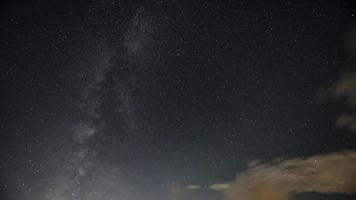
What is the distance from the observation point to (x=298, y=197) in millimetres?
102188

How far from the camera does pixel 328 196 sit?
179125mm

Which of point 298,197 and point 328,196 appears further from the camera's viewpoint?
point 328,196

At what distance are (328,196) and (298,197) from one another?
100 meters

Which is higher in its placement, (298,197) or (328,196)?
(328,196)
